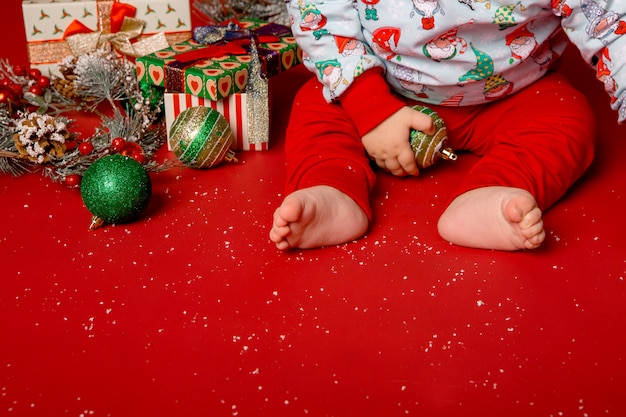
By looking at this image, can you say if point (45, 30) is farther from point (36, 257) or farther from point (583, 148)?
Answer: point (583, 148)

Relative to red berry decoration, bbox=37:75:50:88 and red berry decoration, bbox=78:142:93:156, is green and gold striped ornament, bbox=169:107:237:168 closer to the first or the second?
red berry decoration, bbox=78:142:93:156

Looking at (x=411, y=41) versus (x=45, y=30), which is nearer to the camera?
(x=411, y=41)

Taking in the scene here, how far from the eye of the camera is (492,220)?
921 mm

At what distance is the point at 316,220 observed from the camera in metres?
A: 0.93

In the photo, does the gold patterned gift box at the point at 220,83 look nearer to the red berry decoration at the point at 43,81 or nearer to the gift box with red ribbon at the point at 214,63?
the gift box with red ribbon at the point at 214,63

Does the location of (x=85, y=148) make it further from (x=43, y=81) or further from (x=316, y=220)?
(x=316, y=220)

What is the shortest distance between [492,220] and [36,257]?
592mm

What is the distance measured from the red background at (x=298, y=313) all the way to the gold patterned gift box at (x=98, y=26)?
16.6 inches

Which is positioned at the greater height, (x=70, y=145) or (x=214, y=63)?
(x=214, y=63)

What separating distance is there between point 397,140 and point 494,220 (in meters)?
0.22

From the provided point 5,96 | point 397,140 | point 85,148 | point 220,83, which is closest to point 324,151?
point 397,140

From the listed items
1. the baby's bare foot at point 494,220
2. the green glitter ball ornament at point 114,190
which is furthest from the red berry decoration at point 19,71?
the baby's bare foot at point 494,220

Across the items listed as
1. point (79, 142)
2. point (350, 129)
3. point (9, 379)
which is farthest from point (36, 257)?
point (350, 129)

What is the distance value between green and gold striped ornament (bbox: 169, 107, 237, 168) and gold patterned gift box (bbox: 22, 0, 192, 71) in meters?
0.37
